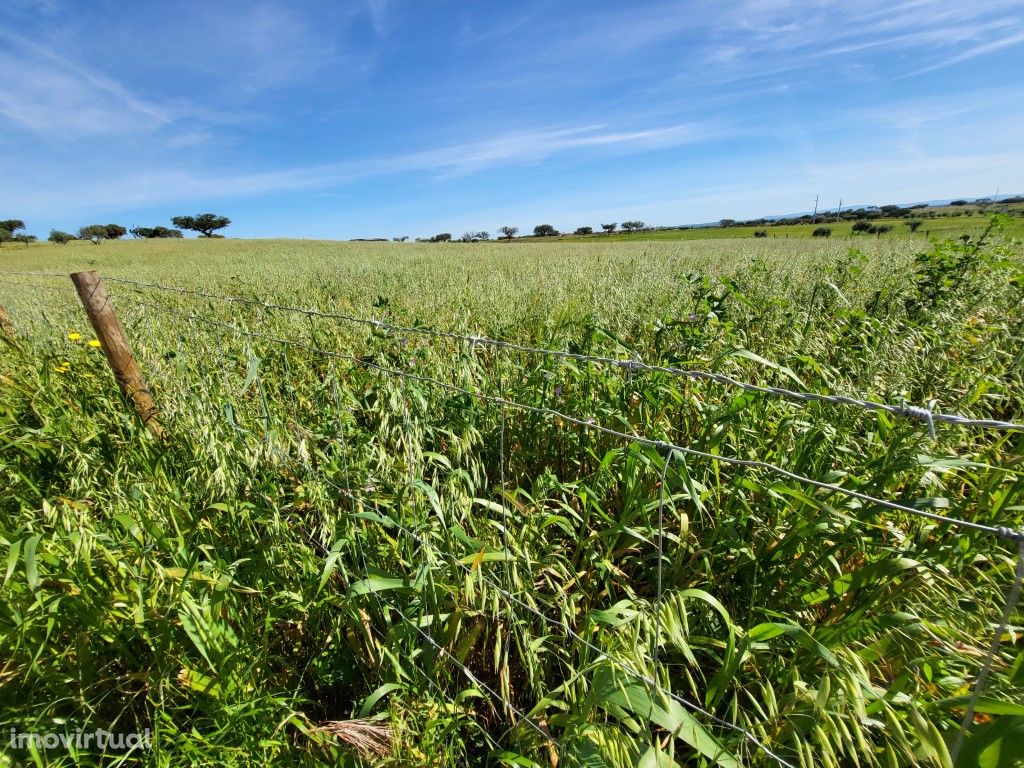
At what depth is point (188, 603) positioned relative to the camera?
1509 mm

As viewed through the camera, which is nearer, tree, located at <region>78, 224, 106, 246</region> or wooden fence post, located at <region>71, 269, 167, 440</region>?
wooden fence post, located at <region>71, 269, 167, 440</region>

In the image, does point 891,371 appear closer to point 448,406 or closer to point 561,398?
point 561,398

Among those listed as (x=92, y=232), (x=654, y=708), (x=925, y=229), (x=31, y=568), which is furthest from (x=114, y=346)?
(x=92, y=232)

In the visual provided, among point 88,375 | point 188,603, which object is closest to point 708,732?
point 188,603

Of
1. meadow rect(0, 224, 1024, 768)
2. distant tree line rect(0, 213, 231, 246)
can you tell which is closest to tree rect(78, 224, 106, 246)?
distant tree line rect(0, 213, 231, 246)

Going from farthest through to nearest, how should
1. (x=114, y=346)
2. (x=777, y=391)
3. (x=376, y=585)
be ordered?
(x=114, y=346) < (x=376, y=585) < (x=777, y=391)

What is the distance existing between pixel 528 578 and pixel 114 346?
2.83m

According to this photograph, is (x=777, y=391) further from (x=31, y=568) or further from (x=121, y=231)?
(x=121, y=231)

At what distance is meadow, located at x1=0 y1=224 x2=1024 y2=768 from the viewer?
3.84ft

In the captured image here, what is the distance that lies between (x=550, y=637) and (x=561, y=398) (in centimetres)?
145

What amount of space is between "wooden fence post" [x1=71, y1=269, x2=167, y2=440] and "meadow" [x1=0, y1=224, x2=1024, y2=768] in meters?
0.08

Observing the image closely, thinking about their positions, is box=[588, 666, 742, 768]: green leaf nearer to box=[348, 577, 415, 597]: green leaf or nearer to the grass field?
box=[348, 577, 415, 597]: green leaf

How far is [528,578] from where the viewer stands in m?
1.63

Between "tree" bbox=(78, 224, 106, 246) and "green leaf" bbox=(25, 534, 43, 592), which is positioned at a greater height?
"tree" bbox=(78, 224, 106, 246)
